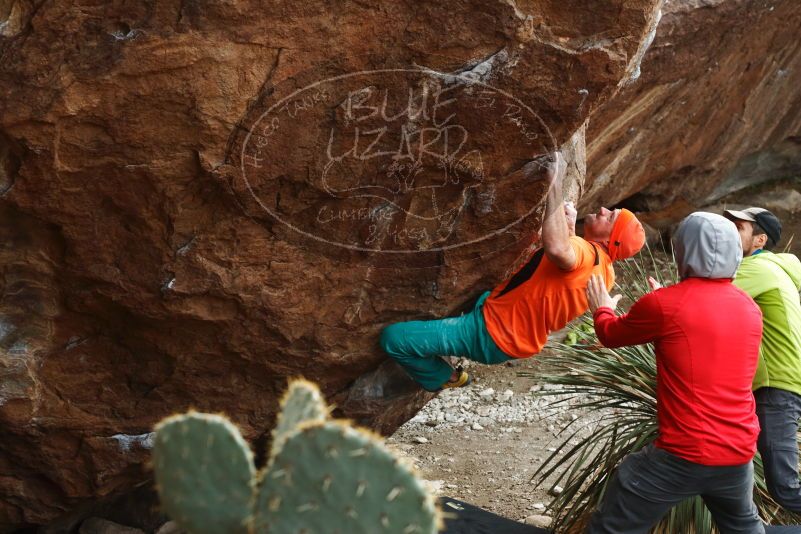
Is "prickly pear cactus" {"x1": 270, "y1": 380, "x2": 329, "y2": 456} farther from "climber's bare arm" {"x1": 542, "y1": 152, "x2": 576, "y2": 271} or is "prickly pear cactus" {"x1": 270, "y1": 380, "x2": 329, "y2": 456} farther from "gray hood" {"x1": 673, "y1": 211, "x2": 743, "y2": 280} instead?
"gray hood" {"x1": 673, "y1": 211, "x2": 743, "y2": 280}

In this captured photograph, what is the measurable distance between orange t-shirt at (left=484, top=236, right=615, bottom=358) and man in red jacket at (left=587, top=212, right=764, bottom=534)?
470 millimetres

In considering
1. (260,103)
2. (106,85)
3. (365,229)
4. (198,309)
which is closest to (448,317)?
(365,229)

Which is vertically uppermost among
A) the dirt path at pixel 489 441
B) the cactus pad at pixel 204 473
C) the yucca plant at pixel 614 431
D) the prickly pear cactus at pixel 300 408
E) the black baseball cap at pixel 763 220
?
the black baseball cap at pixel 763 220

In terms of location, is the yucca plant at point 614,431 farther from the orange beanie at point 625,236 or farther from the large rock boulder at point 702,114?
the large rock boulder at point 702,114

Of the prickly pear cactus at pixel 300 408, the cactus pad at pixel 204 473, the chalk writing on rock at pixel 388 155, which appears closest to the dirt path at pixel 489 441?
the chalk writing on rock at pixel 388 155

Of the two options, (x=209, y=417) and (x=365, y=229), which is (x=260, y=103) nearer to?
Result: (x=365, y=229)

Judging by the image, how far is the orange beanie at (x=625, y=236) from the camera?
505 centimetres

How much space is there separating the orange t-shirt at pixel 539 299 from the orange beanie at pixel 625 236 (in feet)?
0.26

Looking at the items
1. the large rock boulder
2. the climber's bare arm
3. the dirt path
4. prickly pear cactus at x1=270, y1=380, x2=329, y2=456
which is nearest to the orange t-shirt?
the climber's bare arm

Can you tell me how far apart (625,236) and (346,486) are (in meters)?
2.54

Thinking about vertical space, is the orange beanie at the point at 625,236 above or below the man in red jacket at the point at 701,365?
above

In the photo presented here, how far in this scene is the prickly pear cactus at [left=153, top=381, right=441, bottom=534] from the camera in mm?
2957

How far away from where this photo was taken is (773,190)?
11.8m

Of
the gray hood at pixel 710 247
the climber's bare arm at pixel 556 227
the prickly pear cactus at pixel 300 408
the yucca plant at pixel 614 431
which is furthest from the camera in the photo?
the yucca plant at pixel 614 431
